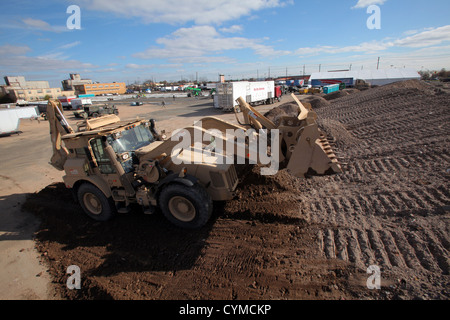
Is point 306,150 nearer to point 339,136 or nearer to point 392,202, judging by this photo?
point 392,202

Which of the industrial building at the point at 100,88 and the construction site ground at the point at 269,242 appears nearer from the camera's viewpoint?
the construction site ground at the point at 269,242

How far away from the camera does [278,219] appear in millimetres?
5121

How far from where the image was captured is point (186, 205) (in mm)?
4934

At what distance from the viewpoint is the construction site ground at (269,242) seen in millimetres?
3576

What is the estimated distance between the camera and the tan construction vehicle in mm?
4535

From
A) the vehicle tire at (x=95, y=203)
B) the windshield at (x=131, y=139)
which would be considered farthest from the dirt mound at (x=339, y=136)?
the vehicle tire at (x=95, y=203)

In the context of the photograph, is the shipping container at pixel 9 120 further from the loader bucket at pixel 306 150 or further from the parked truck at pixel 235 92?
the loader bucket at pixel 306 150

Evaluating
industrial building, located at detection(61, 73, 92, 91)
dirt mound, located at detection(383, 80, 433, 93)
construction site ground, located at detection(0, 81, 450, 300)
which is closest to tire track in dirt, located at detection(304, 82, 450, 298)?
construction site ground, located at detection(0, 81, 450, 300)

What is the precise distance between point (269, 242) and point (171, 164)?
259cm

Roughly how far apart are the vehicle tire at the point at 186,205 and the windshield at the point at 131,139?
58.0 inches

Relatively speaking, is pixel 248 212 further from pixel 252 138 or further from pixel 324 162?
pixel 324 162

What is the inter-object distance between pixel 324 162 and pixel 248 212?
84.6 inches

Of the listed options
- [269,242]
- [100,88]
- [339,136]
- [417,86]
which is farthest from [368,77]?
[100,88]
